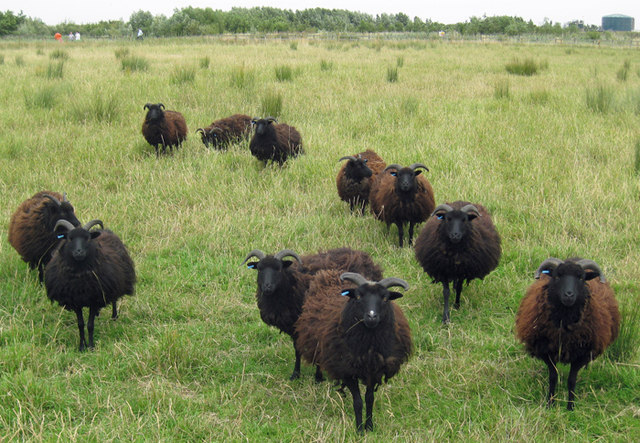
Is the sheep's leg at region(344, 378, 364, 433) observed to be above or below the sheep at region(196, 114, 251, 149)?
below

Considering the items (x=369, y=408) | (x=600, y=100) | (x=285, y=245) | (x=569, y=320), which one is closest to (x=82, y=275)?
(x=285, y=245)

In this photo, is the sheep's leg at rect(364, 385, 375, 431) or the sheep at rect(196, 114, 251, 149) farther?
the sheep at rect(196, 114, 251, 149)

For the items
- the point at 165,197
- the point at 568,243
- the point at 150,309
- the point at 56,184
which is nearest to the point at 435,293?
the point at 568,243

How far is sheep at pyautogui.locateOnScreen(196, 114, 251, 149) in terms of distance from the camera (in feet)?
→ 37.2

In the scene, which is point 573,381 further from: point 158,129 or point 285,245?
point 158,129

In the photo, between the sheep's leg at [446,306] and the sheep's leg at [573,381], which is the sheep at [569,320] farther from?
the sheep's leg at [446,306]

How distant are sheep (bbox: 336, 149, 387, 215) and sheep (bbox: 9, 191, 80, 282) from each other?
391 centimetres

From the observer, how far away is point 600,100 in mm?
12977

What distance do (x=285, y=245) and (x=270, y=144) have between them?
3708 millimetres

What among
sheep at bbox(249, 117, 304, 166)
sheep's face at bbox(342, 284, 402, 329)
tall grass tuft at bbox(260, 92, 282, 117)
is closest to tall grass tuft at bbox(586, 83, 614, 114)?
tall grass tuft at bbox(260, 92, 282, 117)

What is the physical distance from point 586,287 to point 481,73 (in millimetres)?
16734

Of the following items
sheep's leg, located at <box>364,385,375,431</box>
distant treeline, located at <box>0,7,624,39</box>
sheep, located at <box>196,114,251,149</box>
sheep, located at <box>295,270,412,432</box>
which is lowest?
sheep's leg, located at <box>364,385,375,431</box>

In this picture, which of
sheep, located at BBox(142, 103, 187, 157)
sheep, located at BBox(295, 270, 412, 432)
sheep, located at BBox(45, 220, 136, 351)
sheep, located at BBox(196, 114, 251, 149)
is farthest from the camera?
sheep, located at BBox(196, 114, 251, 149)

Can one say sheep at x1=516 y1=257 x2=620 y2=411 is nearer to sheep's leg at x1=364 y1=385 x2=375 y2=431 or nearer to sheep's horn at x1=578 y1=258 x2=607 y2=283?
sheep's horn at x1=578 y1=258 x2=607 y2=283
